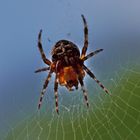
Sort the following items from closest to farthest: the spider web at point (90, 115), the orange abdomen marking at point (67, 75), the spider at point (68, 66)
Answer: the spider web at point (90, 115)
the spider at point (68, 66)
the orange abdomen marking at point (67, 75)

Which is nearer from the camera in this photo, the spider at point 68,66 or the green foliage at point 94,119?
the green foliage at point 94,119

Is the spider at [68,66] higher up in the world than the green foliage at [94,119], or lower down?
higher up

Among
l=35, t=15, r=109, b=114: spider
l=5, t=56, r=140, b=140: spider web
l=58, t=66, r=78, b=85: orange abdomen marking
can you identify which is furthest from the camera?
l=58, t=66, r=78, b=85: orange abdomen marking

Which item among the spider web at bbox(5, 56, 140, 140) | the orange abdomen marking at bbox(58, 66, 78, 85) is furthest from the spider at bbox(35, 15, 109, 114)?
the spider web at bbox(5, 56, 140, 140)

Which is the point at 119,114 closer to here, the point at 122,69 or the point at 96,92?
the point at 96,92

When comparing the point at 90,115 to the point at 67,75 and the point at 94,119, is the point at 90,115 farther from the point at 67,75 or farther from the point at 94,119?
the point at 67,75

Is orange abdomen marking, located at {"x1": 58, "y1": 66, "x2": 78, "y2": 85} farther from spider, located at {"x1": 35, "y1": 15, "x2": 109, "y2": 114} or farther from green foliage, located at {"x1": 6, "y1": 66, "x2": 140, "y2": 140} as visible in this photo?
green foliage, located at {"x1": 6, "y1": 66, "x2": 140, "y2": 140}

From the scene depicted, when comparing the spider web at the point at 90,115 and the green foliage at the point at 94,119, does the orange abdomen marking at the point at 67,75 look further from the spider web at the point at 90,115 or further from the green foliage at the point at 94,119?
the green foliage at the point at 94,119

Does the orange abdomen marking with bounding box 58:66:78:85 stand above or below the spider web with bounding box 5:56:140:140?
above

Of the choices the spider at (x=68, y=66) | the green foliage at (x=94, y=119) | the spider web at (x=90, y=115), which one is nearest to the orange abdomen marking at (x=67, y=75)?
the spider at (x=68, y=66)

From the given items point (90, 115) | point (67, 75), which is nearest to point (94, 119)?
point (90, 115)

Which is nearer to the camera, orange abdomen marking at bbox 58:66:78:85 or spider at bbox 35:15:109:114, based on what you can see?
spider at bbox 35:15:109:114
